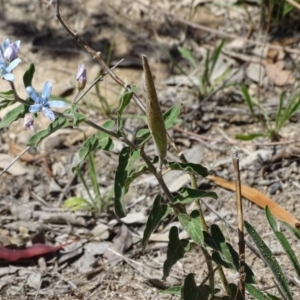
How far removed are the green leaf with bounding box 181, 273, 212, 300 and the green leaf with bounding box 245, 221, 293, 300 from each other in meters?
0.20

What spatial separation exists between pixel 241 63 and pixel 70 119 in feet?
7.07

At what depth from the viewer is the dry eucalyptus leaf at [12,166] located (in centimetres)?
338

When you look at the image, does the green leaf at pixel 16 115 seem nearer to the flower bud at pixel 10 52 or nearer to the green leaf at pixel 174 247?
the flower bud at pixel 10 52

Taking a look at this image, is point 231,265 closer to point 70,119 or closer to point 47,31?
point 70,119

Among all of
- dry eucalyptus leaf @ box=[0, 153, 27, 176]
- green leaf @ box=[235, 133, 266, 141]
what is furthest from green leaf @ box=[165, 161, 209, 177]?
dry eucalyptus leaf @ box=[0, 153, 27, 176]

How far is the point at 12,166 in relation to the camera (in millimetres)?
3416

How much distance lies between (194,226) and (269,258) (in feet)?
0.99

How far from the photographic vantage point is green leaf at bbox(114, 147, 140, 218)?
1.92 m

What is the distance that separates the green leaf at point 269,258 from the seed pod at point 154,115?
0.37m

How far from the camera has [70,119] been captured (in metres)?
1.94

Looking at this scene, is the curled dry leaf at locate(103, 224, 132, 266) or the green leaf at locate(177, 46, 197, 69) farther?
the green leaf at locate(177, 46, 197, 69)

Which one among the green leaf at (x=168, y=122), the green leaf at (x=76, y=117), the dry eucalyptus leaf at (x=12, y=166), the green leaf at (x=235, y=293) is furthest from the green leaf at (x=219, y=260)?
the dry eucalyptus leaf at (x=12, y=166)

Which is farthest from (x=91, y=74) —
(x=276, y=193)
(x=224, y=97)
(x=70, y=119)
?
(x=70, y=119)

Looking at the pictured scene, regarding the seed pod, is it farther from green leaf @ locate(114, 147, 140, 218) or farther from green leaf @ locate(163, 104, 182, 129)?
green leaf @ locate(163, 104, 182, 129)
